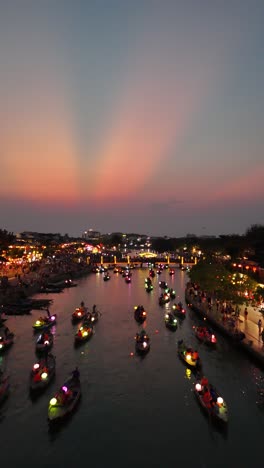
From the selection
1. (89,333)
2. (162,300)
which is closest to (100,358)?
(89,333)

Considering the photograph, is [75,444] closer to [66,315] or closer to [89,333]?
[89,333]

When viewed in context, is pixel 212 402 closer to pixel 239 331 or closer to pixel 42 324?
pixel 239 331

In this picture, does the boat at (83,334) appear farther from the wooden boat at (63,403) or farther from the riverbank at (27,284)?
the riverbank at (27,284)

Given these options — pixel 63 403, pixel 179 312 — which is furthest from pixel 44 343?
pixel 179 312

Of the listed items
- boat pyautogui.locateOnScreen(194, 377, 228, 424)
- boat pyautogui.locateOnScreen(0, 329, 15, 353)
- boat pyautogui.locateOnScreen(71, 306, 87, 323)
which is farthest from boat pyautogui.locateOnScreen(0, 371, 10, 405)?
boat pyautogui.locateOnScreen(71, 306, 87, 323)

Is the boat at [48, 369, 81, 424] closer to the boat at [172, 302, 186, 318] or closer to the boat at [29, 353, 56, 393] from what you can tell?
the boat at [29, 353, 56, 393]

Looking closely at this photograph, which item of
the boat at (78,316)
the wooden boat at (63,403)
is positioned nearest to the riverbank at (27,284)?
the boat at (78,316)
